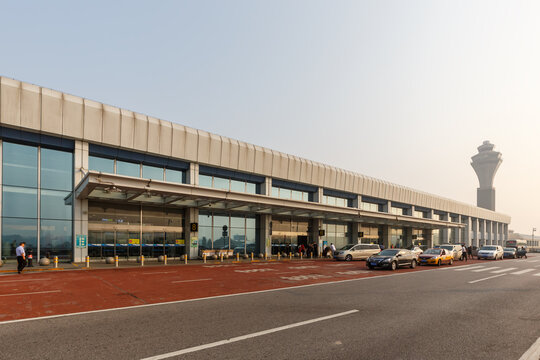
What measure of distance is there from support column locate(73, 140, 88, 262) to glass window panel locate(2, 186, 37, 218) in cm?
246

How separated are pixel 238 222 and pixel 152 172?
34.4 ft

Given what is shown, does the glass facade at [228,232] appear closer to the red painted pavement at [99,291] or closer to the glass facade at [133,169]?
the glass facade at [133,169]

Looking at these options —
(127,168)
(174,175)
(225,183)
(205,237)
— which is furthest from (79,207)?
(225,183)

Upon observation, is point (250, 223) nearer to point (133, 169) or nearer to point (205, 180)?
point (205, 180)

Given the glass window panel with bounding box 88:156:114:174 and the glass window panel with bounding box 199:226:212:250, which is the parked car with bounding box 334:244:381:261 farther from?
the glass window panel with bounding box 88:156:114:174

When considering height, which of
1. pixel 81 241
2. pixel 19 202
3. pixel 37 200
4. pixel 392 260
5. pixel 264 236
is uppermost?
pixel 37 200

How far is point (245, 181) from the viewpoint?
36.0 metres

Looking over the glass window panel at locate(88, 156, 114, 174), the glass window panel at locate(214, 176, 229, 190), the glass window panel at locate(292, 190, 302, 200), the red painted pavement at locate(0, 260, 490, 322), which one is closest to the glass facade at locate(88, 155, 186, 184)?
the glass window panel at locate(88, 156, 114, 174)

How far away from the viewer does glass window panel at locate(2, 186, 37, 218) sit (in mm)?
22000

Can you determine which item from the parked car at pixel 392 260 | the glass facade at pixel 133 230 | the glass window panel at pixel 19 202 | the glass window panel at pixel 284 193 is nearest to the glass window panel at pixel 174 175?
the glass facade at pixel 133 230

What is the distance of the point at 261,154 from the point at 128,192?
52.6 feet

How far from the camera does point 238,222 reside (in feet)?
115

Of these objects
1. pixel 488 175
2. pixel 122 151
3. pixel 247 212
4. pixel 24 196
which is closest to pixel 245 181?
pixel 247 212

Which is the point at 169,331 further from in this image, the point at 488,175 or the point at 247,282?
the point at 488,175
